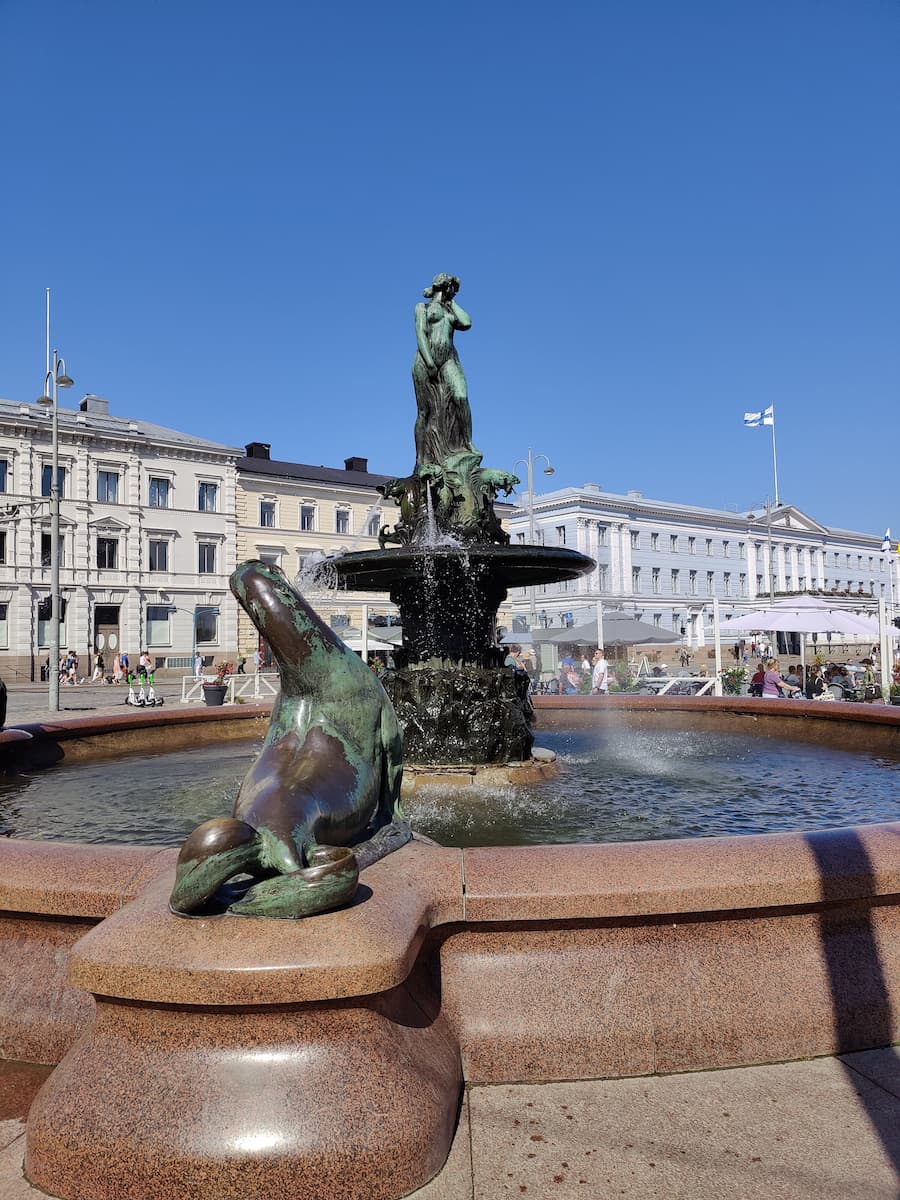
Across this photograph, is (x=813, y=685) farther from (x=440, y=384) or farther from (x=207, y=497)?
(x=207, y=497)

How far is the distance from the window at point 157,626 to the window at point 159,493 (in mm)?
5861

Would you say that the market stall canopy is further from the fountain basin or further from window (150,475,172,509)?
window (150,475,172,509)

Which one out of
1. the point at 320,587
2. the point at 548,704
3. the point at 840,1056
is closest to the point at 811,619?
the point at 548,704

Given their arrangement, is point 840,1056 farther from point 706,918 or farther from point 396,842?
point 396,842

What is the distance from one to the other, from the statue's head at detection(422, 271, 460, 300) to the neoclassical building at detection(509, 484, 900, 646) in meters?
53.0

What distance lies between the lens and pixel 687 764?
7496mm

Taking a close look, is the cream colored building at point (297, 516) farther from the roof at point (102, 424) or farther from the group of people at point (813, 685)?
the group of people at point (813, 685)

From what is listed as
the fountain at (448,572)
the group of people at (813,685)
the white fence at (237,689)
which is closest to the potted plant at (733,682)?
the group of people at (813,685)

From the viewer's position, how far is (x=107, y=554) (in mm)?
44250

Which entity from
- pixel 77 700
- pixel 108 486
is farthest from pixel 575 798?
pixel 108 486

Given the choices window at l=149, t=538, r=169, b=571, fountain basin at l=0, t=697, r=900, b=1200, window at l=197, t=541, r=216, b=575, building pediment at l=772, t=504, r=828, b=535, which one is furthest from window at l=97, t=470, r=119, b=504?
building pediment at l=772, t=504, r=828, b=535

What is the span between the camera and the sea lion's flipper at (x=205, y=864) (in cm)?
238

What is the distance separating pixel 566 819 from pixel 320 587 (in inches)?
128

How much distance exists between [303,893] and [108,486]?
153 ft
